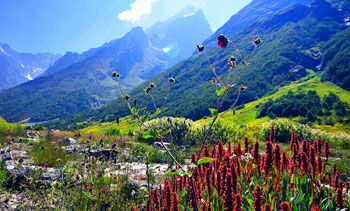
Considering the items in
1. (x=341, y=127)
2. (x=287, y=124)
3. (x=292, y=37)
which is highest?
(x=292, y=37)

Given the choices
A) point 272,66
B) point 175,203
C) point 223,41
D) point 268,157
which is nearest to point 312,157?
point 268,157

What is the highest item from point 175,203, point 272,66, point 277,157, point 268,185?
point 272,66

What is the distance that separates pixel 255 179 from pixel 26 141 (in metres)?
13.5

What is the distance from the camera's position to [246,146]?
4.51 meters

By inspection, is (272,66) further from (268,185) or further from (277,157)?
(268,185)

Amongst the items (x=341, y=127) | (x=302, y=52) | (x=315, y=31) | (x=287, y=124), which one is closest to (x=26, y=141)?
(x=287, y=124)

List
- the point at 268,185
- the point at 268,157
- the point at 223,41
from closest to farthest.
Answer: the point at 223,41
the point at 268,157
the point at 268,185

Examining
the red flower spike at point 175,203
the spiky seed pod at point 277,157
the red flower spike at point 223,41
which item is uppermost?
the red flower spike at point 223,41

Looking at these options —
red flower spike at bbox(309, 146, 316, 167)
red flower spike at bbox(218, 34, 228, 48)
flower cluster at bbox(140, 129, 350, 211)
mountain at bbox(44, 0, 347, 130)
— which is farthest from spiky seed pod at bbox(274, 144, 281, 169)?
mountain at bbox(44, 0, 347, 130)

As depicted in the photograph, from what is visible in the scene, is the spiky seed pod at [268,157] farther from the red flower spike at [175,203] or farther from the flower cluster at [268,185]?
the red flower spike at [175,203]

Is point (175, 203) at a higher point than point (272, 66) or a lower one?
lower

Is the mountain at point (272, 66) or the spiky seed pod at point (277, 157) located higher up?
the mountain at point (272, 66)

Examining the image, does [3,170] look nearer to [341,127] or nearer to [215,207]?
[215,207]

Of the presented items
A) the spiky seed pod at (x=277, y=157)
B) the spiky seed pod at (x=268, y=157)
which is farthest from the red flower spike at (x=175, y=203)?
the spiky seed pod at (x=277, y=157)
